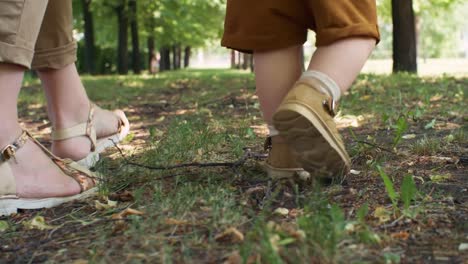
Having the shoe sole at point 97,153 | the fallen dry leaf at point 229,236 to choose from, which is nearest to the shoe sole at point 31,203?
the shoe sole at point 97,153

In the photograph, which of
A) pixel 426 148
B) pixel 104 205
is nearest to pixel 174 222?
pixel 104 205

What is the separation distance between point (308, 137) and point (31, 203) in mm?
904

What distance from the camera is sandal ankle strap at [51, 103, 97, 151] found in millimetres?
2396

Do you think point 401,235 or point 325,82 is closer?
point 401,235

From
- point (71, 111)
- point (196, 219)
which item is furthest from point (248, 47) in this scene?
point (71, 111)

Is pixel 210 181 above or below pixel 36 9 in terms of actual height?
below

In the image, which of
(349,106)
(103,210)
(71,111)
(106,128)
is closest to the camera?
(103,210)

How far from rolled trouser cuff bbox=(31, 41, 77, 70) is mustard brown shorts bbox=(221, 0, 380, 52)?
0.73 metres

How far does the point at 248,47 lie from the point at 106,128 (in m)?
0.95

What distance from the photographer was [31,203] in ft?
6.07

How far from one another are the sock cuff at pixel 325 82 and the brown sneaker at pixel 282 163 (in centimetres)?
27

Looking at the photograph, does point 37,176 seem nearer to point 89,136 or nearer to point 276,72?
point 89,136

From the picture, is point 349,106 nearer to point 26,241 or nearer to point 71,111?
point 71,111

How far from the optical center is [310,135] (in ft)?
5.32
